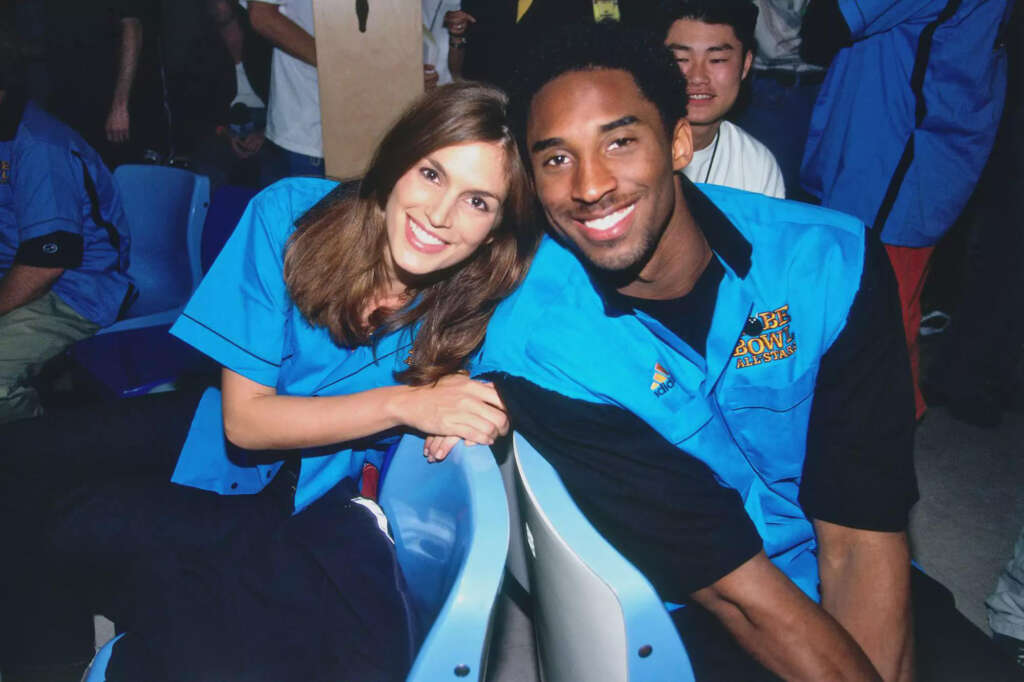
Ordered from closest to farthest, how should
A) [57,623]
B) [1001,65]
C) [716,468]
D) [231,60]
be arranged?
1. [716,468]
2. [57,623]
3. [1001,65]
4. [231,60]

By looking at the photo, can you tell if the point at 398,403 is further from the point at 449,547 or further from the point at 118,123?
the point at 118,123

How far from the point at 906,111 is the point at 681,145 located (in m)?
1.30

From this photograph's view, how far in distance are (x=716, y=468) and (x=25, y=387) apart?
2.19m

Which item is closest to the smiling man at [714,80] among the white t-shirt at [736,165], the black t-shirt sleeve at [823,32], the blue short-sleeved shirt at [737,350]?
the white t-shirt at [736,165]

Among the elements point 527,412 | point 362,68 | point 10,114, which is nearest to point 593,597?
point 527,412

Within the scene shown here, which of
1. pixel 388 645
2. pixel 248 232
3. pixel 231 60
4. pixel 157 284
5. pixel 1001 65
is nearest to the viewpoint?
pixel 388 645

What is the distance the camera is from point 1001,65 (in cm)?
216

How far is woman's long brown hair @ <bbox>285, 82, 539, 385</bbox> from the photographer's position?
4.40ft

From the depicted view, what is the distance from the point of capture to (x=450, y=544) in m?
0.94

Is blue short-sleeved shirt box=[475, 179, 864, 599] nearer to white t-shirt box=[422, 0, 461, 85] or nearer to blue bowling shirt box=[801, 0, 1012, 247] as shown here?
blue bowling shirt box=[801, 0, 1012, 247]

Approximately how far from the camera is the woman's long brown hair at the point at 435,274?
1342mm

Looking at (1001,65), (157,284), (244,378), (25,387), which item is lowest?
(25,387)

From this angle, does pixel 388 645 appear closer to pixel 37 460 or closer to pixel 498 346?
pixel 498 346

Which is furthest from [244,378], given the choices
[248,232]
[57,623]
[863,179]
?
[863,179]
